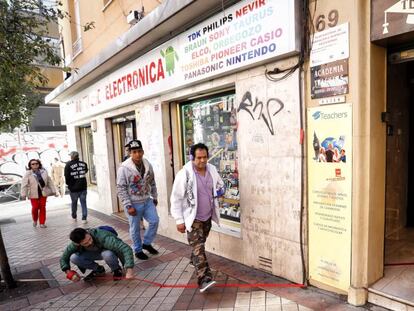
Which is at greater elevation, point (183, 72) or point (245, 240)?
point (183, 72)

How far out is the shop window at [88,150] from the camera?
1049 cm

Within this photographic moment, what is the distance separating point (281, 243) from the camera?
364 cm

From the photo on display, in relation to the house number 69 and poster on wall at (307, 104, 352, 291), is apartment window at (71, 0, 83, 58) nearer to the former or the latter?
the house number 69

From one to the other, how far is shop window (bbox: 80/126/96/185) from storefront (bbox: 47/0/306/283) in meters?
4.56

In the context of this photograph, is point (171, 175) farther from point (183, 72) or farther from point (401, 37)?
point (401, 37)

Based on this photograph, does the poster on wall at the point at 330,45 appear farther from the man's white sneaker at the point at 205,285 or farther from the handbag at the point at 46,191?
the handbag at the point at 46,191

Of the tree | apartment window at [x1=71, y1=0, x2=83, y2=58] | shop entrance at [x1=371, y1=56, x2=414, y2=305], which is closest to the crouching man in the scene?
the tree

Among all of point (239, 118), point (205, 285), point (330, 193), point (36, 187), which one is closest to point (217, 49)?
point (239, 118)

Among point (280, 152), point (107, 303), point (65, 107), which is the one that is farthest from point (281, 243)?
point (65, 107)

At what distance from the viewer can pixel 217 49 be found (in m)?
4.20

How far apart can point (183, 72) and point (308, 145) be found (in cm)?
254

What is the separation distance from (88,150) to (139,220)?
682cm

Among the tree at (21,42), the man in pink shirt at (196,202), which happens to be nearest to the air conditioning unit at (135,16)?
the tree at (21,42)

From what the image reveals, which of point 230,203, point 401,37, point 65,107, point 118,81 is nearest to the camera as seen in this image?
A: point 401,37
